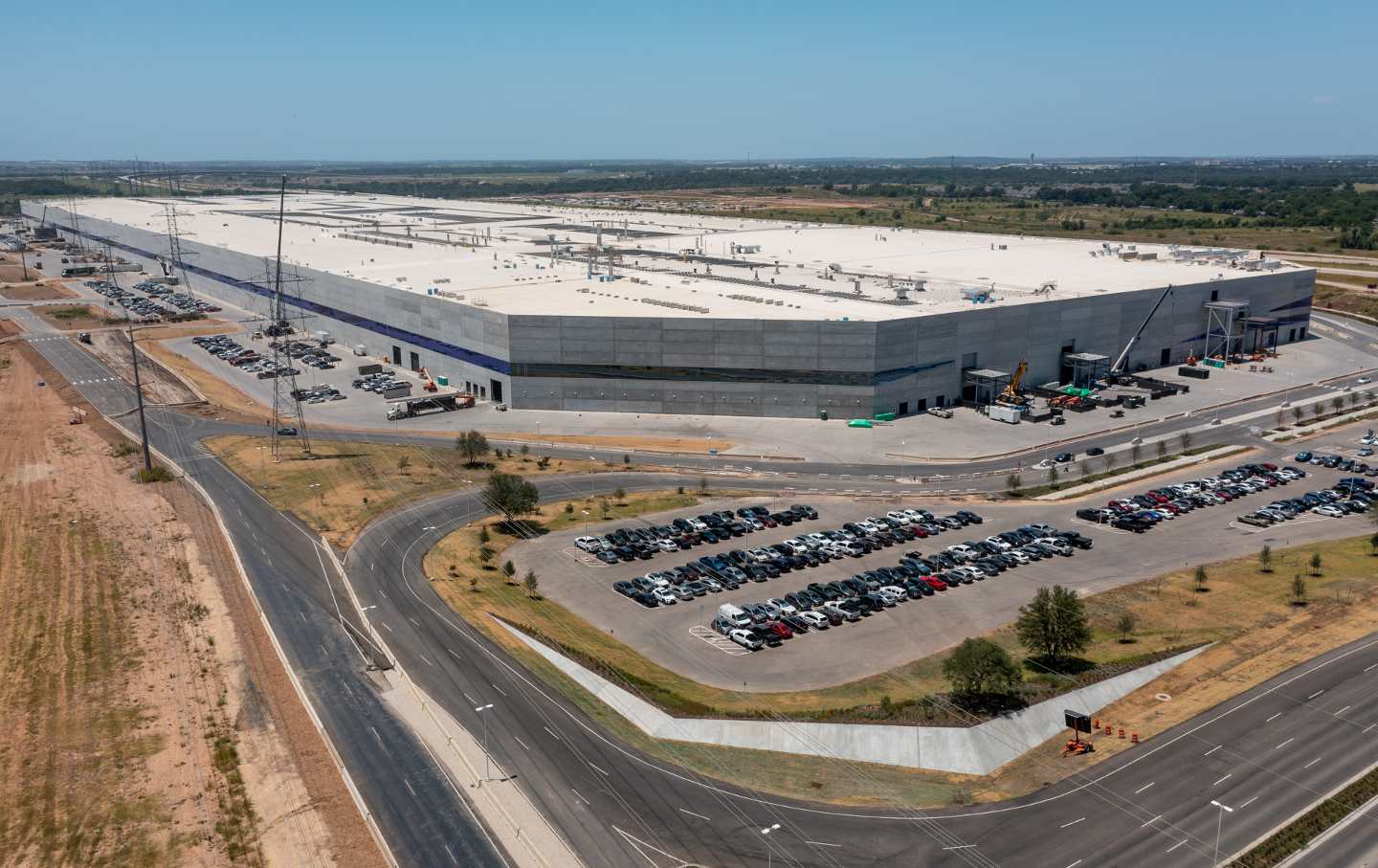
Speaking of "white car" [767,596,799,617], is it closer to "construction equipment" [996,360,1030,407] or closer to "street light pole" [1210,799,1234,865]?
"street light pole" [1210,799,1234,865]

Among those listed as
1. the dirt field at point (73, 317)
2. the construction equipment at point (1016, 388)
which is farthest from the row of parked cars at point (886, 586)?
the dirt field at point (73, 317)

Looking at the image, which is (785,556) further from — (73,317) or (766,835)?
(73,317)

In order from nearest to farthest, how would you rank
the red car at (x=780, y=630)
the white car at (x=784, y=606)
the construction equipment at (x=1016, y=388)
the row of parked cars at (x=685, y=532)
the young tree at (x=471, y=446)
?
the red car at (x=780, y=630) < the white car at (x=784, y=606) < the row of parked cars at (x=685, y=532) < the young tree at (x=471, y=446) < the construction equipment at (x=1016, y=388)

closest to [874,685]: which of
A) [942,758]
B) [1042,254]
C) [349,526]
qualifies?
[942,758]

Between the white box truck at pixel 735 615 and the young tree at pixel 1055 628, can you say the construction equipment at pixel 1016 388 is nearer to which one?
the young tree at pixel 1055 628

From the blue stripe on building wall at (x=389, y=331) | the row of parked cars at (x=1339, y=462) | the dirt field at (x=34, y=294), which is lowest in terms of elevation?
the row of parked cars at (x=1339, y=462)

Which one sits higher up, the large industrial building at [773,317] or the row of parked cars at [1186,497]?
the large industrial building at [773,317]

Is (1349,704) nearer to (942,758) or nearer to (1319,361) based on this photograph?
(942,758)

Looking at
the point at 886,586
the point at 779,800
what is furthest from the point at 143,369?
the point at 779,800
